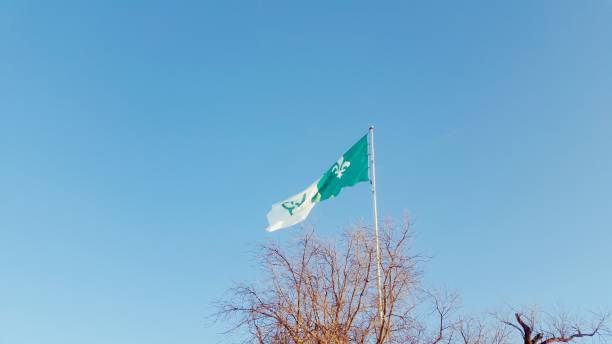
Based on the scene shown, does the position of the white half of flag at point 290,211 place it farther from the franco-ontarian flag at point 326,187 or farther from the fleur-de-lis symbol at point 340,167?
the fleur-de-lis symbol at point 340,167

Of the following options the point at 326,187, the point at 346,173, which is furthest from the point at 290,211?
the point at 346,173

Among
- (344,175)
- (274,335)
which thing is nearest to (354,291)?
(274,335)

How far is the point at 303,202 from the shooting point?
19.7 m

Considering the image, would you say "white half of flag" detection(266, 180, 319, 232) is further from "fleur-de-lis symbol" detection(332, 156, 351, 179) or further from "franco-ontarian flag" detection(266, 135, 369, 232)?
"fleur-de-lis symbol" detection(332, 156, 351, 179)

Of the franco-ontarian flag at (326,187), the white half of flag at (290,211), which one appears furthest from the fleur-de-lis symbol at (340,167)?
the white half of flag at (290,211)

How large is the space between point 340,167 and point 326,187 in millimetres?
864

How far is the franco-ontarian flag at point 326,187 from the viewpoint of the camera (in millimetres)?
19328

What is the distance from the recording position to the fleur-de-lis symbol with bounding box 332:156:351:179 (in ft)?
67.7

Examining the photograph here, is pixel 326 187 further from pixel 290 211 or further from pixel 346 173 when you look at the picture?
pixel 290 211

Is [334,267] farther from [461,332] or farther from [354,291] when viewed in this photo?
[461,332]

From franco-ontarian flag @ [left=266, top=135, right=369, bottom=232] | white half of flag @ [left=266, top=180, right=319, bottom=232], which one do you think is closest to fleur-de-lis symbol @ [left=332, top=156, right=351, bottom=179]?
franco-ontarian flag @ [left=266, top=135, right=369, bottom=232]

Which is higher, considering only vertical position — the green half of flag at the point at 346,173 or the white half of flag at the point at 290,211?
the green half of flag at the point at 346,173

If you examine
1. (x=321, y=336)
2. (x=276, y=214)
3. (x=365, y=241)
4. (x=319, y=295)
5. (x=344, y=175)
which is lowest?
(x=321, y=336)

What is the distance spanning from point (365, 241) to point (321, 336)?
328cm
